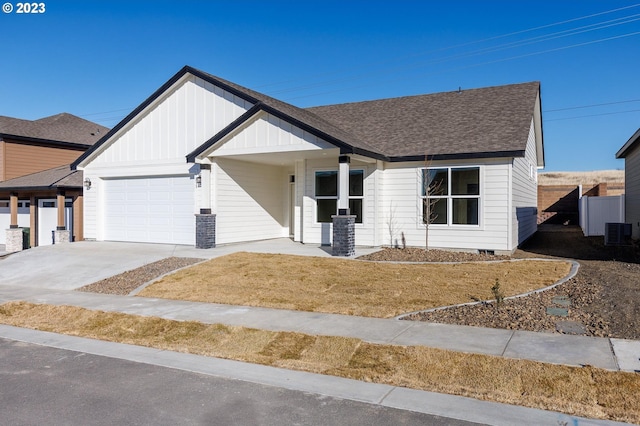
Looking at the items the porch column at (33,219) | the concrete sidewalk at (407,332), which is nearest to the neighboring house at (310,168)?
the porch column at (33,219)

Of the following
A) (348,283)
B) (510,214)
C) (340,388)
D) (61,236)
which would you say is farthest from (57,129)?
(340,388)

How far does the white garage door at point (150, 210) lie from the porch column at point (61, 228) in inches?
94.0

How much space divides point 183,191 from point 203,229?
7.74ft

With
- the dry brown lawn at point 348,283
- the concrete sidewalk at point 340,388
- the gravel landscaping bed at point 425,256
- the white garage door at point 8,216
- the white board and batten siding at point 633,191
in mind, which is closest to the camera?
the concrete sidewalk at point 340,388

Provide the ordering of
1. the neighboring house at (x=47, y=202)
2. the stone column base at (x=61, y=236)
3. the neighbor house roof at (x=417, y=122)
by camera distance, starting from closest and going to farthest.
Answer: the neighbor house roof at (x=417, y=122) < the stone column base at (x=61, y=236) < the neighboring house at (x=47, y=202)

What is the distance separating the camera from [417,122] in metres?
18.1

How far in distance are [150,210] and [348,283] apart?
1073 centimetres

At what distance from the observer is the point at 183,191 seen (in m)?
18.0

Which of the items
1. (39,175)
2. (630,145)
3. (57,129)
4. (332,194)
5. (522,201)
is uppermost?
(57,129)

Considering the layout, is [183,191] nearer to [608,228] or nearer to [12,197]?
[12,197]

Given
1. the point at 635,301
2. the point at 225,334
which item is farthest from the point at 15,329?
the point at 635,301

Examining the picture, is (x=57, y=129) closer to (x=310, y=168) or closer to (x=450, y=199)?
(x=310, y=168)

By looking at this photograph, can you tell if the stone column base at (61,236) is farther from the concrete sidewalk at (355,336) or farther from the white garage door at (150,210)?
the concrete sidewalk at (355,336)

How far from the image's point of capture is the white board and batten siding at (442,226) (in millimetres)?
14547
